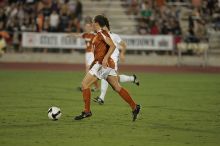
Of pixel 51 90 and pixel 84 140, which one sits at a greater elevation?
pixel 84 140

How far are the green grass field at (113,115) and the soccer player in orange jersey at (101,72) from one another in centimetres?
30

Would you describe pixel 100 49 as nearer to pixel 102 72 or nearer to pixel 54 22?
pixel 102 72

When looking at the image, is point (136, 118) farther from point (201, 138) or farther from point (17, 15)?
point (17, 15)

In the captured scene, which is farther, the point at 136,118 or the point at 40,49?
the point at 40,49

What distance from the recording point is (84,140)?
10.1 m

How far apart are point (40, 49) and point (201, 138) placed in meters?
20.7

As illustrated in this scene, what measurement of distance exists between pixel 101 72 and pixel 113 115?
1.24m

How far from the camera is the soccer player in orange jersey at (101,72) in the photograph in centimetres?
1255

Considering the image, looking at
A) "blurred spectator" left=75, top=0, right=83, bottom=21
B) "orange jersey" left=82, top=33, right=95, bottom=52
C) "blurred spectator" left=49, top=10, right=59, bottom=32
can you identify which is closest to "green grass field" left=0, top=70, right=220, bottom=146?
"orange jersey" left=82, top=33, right=95, bottom=52

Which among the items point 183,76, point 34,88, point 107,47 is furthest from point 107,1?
Answer: point 107,47

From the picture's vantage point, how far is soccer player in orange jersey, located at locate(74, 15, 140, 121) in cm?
1255

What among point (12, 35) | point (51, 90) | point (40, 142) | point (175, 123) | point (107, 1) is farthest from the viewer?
point (107, 1)

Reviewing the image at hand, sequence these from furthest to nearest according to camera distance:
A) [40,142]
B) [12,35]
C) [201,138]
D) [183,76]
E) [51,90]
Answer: [12,35]
[183,76]
[51,90]
[201,138]
[40,142]

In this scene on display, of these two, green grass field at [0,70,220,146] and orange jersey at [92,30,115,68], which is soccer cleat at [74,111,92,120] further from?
orange jersey at [92,30,115,68]
